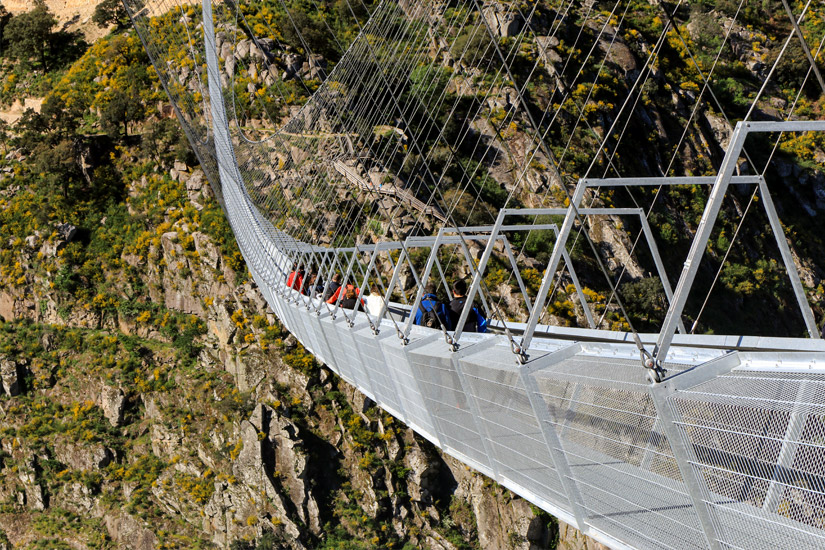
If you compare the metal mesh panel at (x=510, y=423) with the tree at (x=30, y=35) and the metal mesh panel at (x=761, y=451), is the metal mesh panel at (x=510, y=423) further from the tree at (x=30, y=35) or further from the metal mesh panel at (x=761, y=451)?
the tree at (x=30, y=35)

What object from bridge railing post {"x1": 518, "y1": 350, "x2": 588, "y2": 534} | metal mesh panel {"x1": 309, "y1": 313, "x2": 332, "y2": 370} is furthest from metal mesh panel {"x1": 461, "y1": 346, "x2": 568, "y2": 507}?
metal mesh panel {"x1": 309, "y1": 313, "x2": 332, "y2": 370}

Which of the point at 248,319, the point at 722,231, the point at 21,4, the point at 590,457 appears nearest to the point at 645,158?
the point at 722,231

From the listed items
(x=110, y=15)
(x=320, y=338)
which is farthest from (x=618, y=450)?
(x=110, y=15)

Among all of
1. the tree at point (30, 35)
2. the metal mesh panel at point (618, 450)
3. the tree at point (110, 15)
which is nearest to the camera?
the metal mesh panel at point (618, 450)

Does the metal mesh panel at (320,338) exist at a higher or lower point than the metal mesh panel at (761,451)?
lower

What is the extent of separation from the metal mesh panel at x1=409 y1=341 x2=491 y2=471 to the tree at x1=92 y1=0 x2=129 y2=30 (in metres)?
29.3

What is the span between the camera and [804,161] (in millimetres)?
20156

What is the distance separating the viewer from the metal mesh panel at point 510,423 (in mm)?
2871

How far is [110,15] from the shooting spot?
2917cm

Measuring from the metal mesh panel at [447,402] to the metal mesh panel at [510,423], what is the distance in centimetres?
15

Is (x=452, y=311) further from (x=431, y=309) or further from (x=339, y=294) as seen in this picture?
(x=339, y=294)

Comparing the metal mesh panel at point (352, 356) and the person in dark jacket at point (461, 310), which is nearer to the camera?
the person in dark jacket at point (461, 310)

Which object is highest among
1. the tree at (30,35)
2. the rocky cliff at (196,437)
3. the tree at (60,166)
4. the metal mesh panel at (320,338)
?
the tree at (30,35)

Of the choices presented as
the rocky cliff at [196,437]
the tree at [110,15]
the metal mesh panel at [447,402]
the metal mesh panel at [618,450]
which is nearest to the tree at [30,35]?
the tree at [110,15]
